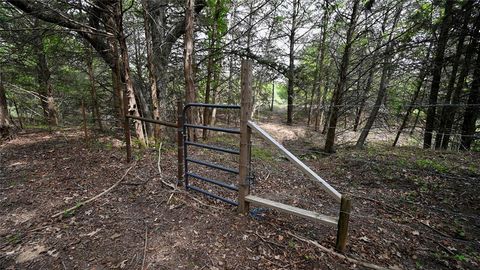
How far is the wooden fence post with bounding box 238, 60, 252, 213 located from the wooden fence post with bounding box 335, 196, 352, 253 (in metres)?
1.12

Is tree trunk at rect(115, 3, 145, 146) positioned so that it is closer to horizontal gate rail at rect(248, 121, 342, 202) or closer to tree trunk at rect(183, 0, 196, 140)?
tree trunk at rect(183, 0, 196, 140)

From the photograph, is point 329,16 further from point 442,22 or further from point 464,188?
point 464,188

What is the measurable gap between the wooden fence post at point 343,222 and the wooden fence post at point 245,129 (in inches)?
44.0

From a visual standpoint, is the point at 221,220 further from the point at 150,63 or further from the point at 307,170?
the point at 150,63

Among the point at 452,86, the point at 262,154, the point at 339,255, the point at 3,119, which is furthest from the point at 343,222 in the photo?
the point at 3,119

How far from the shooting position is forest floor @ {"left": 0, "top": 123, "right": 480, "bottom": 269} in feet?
7.39

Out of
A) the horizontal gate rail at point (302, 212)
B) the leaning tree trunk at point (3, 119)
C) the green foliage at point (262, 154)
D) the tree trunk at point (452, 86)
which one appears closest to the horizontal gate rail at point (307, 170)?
the horizontal gate rail at point (302, 212)

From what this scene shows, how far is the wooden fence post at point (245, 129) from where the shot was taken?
254cm

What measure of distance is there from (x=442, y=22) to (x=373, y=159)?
10.1 feet

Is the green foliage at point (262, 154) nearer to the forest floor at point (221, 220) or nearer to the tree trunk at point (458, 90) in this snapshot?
the forest floor at point (221, 220)

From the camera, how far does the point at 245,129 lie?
263 cm

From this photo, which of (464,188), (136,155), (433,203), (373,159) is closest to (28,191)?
(136,155)

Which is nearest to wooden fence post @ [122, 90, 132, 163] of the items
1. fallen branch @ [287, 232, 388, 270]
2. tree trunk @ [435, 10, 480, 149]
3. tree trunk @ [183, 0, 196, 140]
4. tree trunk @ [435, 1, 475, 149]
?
tree trunk @ [183, 0, 196, 140]

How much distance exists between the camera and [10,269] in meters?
2.14
